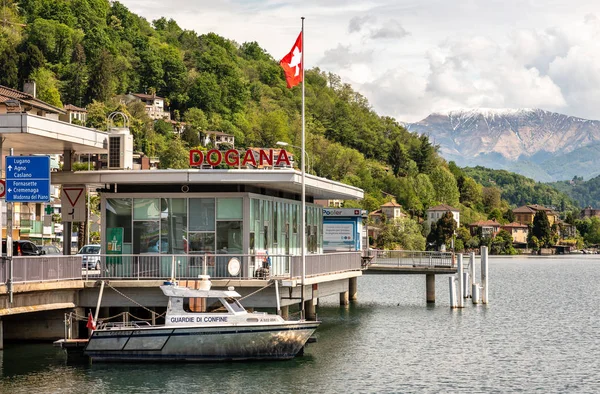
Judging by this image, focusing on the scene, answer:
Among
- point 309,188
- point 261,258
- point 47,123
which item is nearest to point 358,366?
point 261,258

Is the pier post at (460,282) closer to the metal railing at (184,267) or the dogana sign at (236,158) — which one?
the dogana sign at (236,158)

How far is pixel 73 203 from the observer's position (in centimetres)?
4294

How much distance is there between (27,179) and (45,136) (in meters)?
1.79

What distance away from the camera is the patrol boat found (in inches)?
1350

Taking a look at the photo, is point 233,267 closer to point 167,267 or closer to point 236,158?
point 167,267

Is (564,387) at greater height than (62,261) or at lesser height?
lesser

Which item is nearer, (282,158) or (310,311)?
(282,158)

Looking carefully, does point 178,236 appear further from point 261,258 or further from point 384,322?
point 384,322

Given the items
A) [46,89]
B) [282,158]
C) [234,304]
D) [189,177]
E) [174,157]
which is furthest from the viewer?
[174,157]

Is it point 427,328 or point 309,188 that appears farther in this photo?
point 427,328

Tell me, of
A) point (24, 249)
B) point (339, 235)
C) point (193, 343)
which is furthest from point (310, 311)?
point (339, 235)

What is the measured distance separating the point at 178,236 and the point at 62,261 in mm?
5083

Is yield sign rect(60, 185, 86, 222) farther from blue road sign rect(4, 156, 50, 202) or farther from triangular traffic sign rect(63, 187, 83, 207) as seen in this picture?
blue road sign rect(4, 156, 50, 202)

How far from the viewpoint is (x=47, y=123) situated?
38.3 metres
